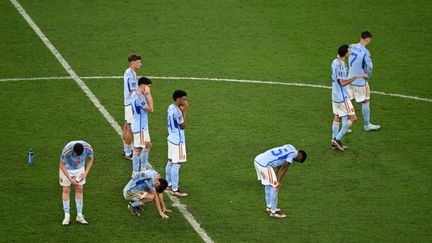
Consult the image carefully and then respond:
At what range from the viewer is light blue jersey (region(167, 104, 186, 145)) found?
64.1 ft

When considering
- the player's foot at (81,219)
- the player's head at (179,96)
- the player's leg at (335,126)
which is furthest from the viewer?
the player's leg at (335,126)

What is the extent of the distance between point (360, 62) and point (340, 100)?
145 cm

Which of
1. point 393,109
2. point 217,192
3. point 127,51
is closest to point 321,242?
point 217,192

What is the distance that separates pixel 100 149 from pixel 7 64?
21.8 ft

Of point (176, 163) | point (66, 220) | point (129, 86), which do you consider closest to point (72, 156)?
point (66, 220)

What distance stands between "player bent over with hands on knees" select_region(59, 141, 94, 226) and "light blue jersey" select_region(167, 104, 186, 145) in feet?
6.56

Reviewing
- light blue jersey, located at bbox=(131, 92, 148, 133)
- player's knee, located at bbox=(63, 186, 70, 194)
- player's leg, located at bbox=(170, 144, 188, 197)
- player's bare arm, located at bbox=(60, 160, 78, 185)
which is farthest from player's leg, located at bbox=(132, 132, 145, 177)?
player's bare arm, located at bbox=(60, 160, 78, 185)

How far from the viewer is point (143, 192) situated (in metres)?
18.9

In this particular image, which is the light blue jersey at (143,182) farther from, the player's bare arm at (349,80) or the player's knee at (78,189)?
the player's bare arm at (349,80)

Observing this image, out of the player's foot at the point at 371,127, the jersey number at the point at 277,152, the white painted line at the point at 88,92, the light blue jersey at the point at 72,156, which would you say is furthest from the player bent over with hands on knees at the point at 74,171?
the player's foot at the point at 371,127

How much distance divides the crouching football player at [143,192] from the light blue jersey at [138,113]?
5.35 feet

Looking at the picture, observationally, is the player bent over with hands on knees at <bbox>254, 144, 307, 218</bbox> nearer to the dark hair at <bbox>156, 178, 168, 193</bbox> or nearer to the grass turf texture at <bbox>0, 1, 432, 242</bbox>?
the grass turf texture at <bbox>0, 1, 432, 242</bbox>

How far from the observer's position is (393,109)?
24.9 meters

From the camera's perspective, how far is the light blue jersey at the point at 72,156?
17984 millimetres
